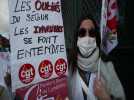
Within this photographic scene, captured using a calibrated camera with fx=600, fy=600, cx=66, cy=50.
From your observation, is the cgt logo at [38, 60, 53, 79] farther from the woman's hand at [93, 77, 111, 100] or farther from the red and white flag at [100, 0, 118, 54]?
the red and white flag at [100, 0, 118, 54]

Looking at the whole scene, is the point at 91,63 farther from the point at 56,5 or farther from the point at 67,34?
the point at 67,34

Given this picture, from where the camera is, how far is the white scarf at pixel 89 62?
666 cm

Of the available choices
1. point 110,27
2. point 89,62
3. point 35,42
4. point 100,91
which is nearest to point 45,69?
point 35,42

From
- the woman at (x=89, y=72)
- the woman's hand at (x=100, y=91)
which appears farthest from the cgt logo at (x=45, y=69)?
the woman's hand at (x=100, y=91)

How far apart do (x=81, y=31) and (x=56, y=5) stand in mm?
426

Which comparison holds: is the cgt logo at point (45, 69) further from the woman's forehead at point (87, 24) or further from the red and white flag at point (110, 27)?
the red and white flag at point (110, 27)

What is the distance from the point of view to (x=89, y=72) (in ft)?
22.1

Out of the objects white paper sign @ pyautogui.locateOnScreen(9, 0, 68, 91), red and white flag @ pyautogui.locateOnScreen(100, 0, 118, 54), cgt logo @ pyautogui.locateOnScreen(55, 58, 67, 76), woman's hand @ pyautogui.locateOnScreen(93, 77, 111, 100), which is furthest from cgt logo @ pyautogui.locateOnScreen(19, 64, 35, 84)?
red and white flag @ pyautogui.locateOnScreen(100, 0, 118, 54)

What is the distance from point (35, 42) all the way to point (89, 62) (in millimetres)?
694

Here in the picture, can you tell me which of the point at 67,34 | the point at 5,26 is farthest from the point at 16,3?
the point at 67,34

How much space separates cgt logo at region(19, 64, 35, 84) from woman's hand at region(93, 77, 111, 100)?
30.9 inches

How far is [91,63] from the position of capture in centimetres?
667

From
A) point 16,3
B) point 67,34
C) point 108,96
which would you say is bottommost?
point 108,96

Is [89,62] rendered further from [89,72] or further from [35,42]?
[35,42]
